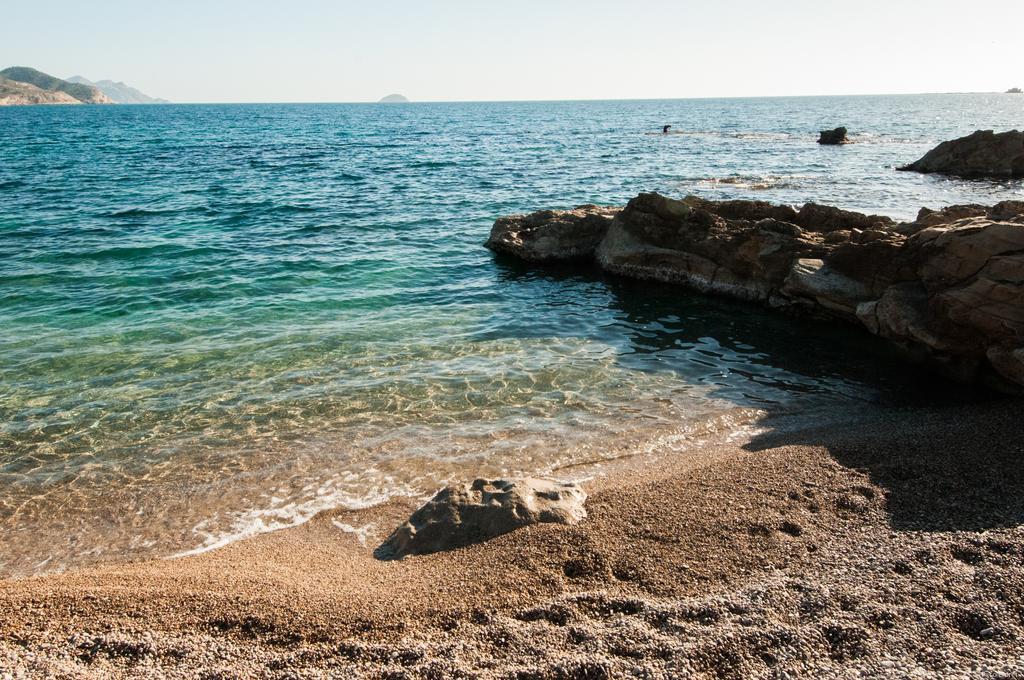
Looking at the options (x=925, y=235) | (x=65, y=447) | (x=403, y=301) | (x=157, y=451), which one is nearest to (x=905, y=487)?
(x=925, y=235)

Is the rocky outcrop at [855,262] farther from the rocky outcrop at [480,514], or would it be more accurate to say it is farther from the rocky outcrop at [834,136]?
the rocky outcrop at [834,136]

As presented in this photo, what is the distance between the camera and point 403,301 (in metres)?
15.1

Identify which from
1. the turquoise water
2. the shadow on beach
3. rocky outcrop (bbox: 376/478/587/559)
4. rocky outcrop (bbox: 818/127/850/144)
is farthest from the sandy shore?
rocky outcrop (bbox: 818/127/850/144)

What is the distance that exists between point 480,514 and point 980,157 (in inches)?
1711

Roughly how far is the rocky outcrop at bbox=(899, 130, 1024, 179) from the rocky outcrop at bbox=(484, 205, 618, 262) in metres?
29.9

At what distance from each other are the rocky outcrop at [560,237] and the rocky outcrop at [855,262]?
0.05m

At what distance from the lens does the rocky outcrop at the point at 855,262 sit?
9.15m

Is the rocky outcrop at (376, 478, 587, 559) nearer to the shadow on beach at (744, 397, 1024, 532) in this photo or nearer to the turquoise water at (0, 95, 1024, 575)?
the turquoise water at (0, 95, 1024, 575)

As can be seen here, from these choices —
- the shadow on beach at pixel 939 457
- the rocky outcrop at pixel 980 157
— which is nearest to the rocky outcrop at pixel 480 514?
the shadow on beach at pixel 939 457

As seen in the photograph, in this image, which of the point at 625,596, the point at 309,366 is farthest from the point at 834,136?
the point at 625,596

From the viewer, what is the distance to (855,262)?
40.4ft

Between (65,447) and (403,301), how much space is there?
785 cm

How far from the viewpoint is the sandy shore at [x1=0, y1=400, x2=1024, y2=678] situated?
4285 millimetres

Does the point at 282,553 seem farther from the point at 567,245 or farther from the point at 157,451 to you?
the point at 567,245
